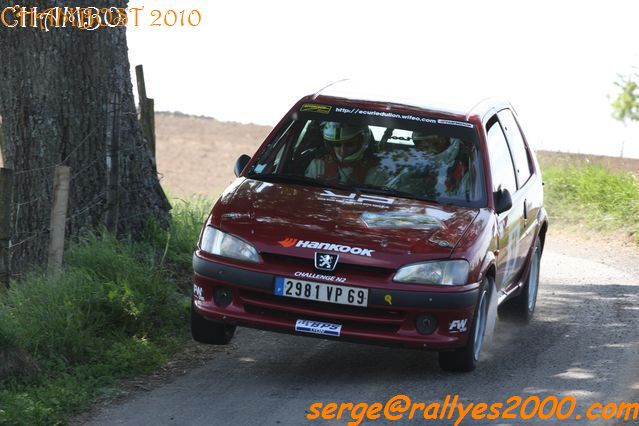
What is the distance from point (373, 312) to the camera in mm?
7559

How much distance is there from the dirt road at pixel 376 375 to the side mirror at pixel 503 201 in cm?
106

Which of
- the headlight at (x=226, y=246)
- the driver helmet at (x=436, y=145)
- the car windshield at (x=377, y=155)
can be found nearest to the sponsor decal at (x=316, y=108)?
the car windshield at (x=377, y=155)

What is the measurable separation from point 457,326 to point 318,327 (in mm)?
859

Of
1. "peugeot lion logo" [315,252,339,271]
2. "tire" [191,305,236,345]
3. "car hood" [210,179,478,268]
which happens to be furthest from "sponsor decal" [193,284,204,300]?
"peugeot lion logo" [315,252,339,271]

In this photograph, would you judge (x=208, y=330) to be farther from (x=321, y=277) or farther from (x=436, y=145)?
(x=436, y=145)

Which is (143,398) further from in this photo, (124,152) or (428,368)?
(124,152)

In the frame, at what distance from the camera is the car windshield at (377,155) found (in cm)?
855

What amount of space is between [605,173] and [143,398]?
389 inches

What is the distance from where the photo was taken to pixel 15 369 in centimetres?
746

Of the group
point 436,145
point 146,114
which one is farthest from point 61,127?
point 436,145

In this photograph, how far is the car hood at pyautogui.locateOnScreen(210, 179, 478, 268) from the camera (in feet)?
24.8

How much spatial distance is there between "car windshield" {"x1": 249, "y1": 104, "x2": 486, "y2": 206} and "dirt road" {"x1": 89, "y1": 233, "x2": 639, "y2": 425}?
3.84 feet

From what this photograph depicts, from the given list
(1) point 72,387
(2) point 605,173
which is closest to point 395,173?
(1) point 72,387

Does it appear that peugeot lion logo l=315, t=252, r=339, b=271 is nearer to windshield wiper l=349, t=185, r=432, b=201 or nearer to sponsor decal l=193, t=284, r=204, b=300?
sponsor decal l=193, t=284, r=204, b=300
